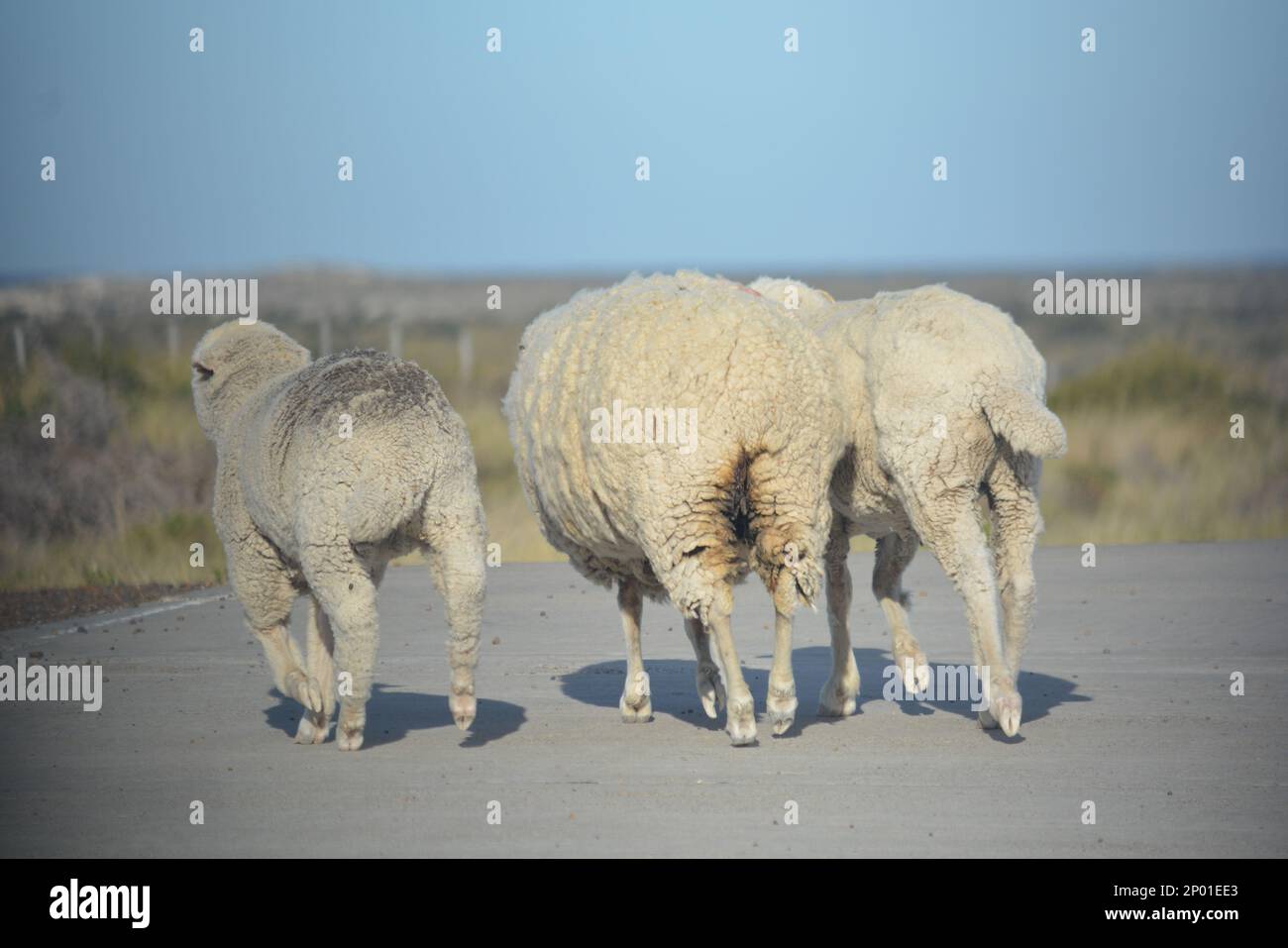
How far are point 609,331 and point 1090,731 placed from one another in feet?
11.7

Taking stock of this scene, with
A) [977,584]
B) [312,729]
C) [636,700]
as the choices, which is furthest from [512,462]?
[977,584]

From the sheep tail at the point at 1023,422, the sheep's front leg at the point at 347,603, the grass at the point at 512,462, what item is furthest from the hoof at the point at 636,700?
the grass at the point at 512,462

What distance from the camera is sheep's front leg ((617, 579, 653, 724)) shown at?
33.7ft

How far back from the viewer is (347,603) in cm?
895

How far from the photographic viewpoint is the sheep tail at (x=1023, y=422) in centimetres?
900

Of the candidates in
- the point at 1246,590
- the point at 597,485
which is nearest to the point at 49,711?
the point at 597,485

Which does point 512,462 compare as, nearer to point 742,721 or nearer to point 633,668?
point 633,668

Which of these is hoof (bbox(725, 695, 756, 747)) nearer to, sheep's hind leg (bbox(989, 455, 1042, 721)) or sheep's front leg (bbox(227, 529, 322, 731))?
sheep's hind leg (bbox(989, 455, 1042, 721))

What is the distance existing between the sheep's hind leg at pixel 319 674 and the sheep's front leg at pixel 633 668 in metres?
1.73

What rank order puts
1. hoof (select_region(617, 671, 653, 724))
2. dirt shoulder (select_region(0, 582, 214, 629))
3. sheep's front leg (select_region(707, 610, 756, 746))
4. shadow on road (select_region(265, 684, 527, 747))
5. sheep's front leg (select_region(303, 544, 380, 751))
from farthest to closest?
dirt shoulder (select_region(0, 582, 214, 629)) < hoof (select_region(617, 671, 653, 724)) < shadow on road (select_region(265, 684, 527, 747)) < sheep's front leg (select_region(707, 610, 756, 746)) < sheep's front leg (select_region(303, 544, 380, 751))

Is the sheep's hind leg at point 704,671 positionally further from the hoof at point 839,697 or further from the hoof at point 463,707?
the hoof at point 463,707

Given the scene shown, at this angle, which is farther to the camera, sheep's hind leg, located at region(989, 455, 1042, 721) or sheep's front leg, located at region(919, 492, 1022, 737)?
sheep's hind leg, located at region(989, 455, 1042, 721)

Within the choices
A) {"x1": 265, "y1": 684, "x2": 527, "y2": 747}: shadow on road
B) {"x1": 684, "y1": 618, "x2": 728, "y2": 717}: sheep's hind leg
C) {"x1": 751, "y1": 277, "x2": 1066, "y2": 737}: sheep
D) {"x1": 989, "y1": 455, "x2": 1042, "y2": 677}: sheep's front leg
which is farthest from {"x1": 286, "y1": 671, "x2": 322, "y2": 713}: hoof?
{"x1": 989, "y1": 455, "x2": 1042, "y2": 677}: sheep's front leg

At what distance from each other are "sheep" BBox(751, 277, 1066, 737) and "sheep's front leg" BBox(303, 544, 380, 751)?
279 centimetres
